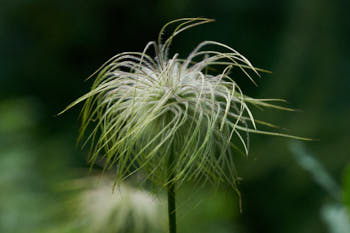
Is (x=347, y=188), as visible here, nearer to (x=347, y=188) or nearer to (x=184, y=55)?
(x=347, y=188)

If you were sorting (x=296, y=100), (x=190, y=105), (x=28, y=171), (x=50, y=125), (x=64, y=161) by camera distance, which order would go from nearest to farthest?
(x=190, y=105), (x=28, y=171), (x=64, y=161), (x=296, y=100), (x=50, y=125)

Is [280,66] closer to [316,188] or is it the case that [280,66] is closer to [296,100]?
[296,100]

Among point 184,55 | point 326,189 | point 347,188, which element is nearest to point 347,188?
point 347,188

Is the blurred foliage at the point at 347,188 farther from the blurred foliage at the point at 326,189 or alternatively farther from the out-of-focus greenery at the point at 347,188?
the blurred foliage at the point at 326,189

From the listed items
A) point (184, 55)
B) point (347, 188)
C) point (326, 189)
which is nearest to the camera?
point (347, 188)

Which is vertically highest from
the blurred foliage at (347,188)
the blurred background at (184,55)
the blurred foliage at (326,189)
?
the blurred foliage at (347,188)

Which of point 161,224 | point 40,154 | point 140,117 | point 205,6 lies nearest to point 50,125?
point 40,154

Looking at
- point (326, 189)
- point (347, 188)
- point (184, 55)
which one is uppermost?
point (347, 188)

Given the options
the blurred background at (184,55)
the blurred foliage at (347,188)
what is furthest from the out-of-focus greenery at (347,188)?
the blurred background at (184,55)

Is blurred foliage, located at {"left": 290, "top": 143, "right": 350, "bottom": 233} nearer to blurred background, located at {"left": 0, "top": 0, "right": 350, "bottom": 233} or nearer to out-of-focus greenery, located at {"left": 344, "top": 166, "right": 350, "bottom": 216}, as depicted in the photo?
blurred background, located at {"left": 0, "top": 0, "right": 350, "bottom": 233}
